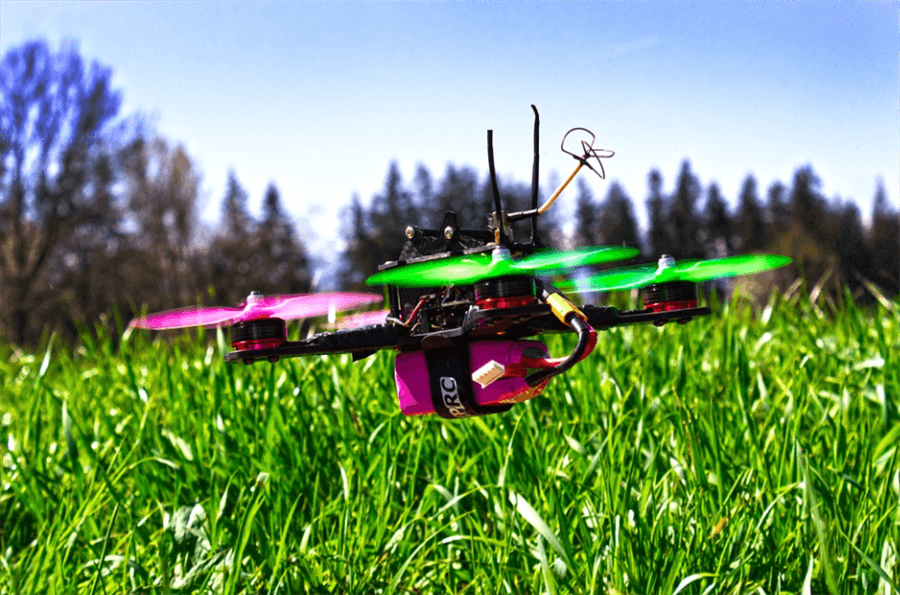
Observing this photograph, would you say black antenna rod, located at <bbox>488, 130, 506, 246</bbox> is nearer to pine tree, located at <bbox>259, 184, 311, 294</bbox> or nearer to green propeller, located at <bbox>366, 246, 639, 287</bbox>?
green propeller, located at <bbox>366, 246, 639, 287</bbox>

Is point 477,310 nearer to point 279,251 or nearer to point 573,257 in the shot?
point 573,257

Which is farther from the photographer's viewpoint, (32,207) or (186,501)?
(32,207)

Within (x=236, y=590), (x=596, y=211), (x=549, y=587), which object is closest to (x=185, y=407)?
(x=236, y=590)

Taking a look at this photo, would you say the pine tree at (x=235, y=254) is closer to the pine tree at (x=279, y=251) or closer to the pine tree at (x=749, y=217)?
the pine tree at (x=279, y=251)

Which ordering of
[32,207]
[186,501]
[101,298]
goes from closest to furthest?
[186,501] < [32,207] < [101,298]

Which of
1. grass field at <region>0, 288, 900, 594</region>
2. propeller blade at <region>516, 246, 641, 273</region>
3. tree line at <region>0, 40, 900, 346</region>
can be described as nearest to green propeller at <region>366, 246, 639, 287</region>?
propeller blade at <region>516, 246, 641, 273</region>

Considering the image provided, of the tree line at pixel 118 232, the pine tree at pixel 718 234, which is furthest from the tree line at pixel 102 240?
the pine tree at pixel 718 234

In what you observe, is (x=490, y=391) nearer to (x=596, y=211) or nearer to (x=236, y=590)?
(x=596, y=211)
